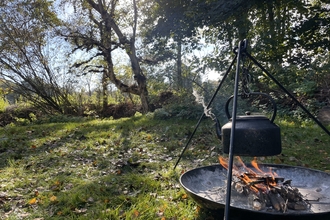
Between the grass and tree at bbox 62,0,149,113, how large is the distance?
11.4ft

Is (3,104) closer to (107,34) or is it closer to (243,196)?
(107,34)

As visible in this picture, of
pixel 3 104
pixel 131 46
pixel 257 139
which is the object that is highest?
pixel 131 46

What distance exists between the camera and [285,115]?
6.51 m

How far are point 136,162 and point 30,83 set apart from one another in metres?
7.68

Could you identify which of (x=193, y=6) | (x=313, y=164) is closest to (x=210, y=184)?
(x=313, y=164)

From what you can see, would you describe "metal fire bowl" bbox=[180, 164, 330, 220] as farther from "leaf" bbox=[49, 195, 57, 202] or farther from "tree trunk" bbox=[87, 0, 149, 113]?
"tree trunk" bbox=[87, 0, 149, 113]

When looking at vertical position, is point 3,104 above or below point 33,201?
above

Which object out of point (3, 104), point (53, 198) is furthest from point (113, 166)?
point (3, 104)

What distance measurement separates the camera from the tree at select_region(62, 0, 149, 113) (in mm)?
9148

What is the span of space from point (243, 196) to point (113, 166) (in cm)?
204

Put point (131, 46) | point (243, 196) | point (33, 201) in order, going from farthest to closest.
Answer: point (131, 46) → point (33, 201) → point (243, 196)

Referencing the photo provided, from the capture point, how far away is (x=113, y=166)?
3637 millimetres

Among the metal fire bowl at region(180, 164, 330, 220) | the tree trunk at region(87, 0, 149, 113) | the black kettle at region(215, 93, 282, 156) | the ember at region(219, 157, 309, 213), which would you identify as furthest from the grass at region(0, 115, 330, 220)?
the tree trunk at region(87, 0, 149, 113)

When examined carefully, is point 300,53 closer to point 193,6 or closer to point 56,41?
point 193,6
